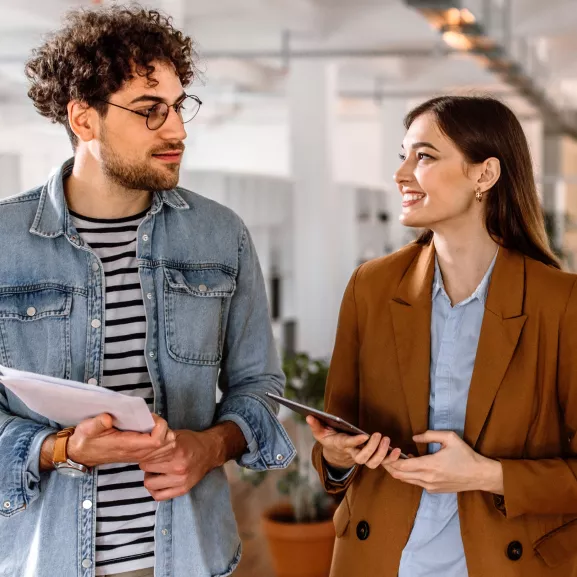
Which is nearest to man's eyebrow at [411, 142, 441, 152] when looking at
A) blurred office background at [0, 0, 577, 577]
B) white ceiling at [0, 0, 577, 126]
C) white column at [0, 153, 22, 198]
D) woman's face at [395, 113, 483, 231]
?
woman's face at [395, 113, 483, 231]

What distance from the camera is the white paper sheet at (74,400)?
156 cm

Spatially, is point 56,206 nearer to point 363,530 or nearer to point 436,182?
point 436,182

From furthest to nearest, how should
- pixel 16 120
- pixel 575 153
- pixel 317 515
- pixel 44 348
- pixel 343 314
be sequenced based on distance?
pixel 575 153 → pixel 16 120 → pixel 317 515 → pixel 343 314 → pixel 44 348

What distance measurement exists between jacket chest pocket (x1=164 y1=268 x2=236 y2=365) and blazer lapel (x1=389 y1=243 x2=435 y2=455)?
0.39 m

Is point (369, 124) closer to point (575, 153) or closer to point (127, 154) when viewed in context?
point (575, 153)

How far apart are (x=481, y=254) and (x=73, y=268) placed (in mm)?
907

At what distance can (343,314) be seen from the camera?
216cm

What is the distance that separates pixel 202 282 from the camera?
1.98 m

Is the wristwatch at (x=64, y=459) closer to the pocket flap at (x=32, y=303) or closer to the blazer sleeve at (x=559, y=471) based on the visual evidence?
the pocket flap at (x=32, y=303)

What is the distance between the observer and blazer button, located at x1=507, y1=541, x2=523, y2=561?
193cm

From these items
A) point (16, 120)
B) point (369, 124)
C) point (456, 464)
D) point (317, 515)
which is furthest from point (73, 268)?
point (369, 124)

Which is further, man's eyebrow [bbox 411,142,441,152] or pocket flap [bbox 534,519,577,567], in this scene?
man's eyebrow [bbox 411,142,441,152]

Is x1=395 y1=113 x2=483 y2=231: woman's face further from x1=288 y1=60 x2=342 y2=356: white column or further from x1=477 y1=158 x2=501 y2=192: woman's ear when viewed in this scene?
x1=288 y1=60 x2=342 y2=356: white column

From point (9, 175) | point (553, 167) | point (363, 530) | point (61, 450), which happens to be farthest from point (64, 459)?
point (553, 167)
